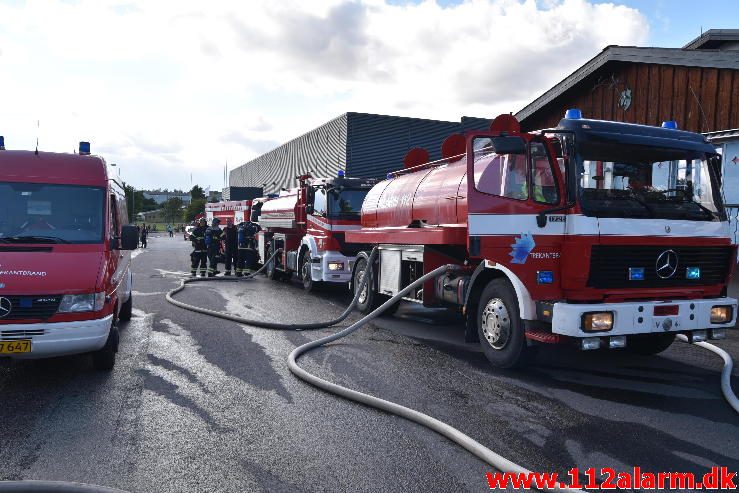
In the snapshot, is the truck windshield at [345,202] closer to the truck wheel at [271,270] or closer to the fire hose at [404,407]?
the fire hose at [404,407]

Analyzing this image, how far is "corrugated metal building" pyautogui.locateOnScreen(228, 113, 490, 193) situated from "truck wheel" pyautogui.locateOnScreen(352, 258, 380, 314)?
1800cm

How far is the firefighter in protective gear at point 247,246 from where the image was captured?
18498mm

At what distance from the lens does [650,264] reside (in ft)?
18.9

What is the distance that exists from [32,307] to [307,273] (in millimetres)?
8344

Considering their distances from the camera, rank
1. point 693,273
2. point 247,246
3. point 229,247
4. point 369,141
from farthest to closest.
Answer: point 369,141 < point 247,246 < point 229,247 < point 693,273

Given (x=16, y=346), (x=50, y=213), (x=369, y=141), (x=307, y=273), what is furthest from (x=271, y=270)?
(x=369, y=141)

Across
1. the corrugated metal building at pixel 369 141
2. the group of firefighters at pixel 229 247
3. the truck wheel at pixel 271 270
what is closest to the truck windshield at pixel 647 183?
the truck wheel at pixel 271 270

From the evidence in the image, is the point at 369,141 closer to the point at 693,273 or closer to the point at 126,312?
the point at 126,312

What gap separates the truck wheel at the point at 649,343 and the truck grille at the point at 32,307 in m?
6.44

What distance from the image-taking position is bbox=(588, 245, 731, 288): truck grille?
18.4 feet

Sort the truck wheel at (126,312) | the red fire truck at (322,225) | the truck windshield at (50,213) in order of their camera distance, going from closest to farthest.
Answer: the truck windshield at (50,213), the truck wheel at (126,312), the red fire truck at (322,225)

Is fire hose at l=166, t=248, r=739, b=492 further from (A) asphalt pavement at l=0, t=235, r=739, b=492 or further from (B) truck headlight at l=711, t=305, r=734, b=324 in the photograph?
(B) truck headlight at l=711, t=305, r=734, b=324

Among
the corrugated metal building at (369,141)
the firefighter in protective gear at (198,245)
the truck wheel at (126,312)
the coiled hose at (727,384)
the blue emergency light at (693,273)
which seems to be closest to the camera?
the coiled hose at (727,384)

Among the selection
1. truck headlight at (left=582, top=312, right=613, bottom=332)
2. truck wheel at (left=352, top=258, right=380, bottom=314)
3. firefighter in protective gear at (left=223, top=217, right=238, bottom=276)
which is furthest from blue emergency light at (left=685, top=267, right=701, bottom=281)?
firefighter in protective gear at (left=223, top=217, right=238, bottom=276)
